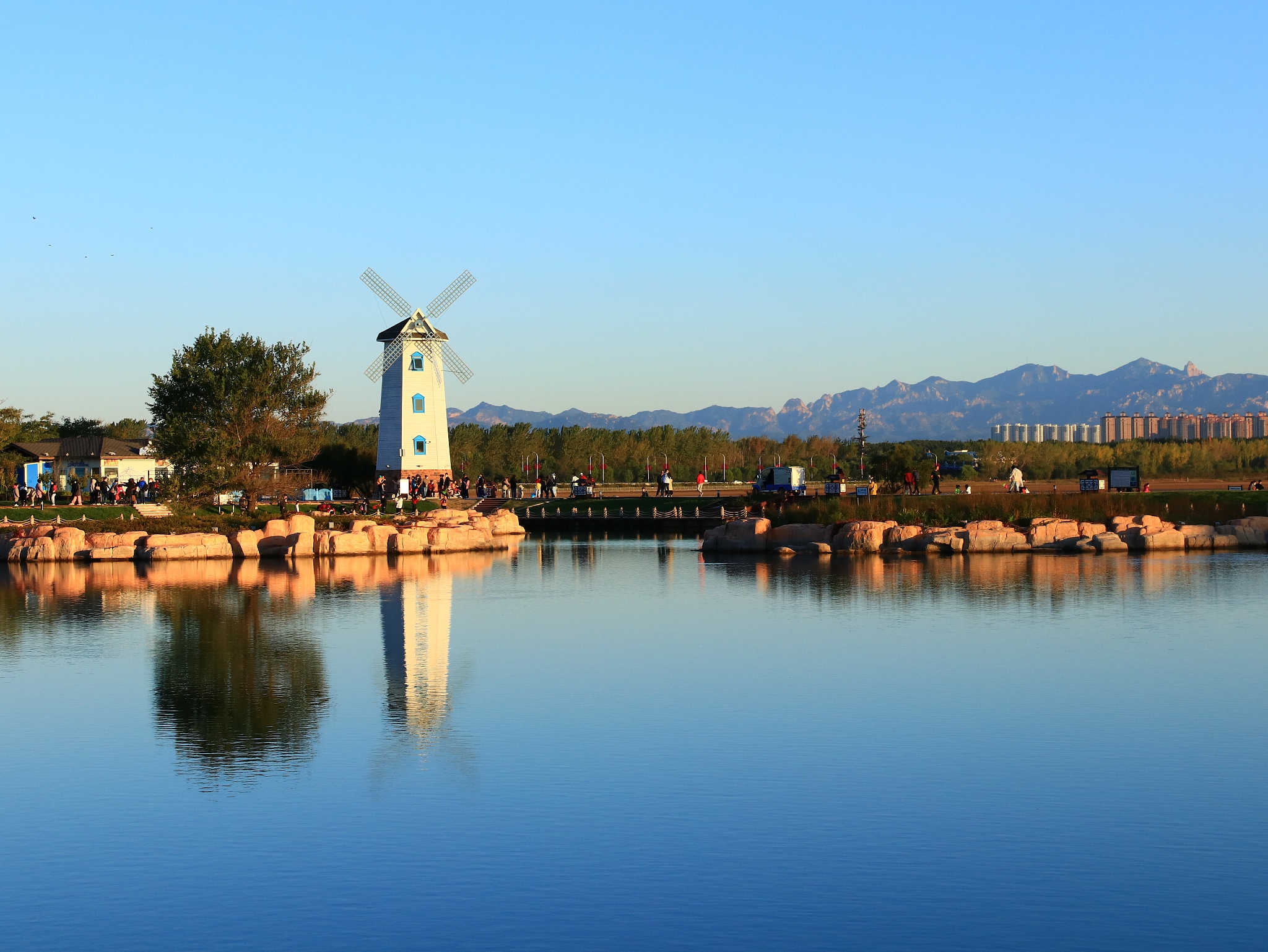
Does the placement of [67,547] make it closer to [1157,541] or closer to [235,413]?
[235,413]

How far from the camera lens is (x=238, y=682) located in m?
20.7

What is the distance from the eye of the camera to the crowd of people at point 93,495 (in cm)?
6100

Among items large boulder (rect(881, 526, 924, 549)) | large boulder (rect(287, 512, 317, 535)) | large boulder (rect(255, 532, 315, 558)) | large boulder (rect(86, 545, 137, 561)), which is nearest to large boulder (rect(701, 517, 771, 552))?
large boulder (rect(881, 526, 924, 549))

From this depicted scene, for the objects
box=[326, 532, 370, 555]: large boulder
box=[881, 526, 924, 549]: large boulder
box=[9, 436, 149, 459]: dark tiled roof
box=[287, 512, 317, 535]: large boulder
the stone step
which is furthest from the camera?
box=[9, 436, 149, 459]: dark tiled roof

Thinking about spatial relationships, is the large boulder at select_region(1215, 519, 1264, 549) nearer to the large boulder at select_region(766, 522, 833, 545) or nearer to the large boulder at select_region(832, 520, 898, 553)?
the large boulder at select_region(832, 520, 898, 553)

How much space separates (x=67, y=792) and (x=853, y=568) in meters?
29.6

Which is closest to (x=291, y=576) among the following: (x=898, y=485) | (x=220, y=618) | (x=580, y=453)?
(x=220, y=618)

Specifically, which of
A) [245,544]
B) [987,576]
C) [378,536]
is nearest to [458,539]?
[378,536]

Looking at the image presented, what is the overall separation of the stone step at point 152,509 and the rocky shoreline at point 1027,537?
26.9m

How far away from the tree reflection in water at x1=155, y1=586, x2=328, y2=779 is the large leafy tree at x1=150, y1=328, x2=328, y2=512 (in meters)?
23.1

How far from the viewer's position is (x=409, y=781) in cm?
A: 1413

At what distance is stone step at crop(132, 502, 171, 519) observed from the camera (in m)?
56.7

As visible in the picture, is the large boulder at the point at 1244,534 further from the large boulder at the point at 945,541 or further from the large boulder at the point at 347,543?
the large boulder at the point at 347,543

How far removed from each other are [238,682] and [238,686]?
43cm
